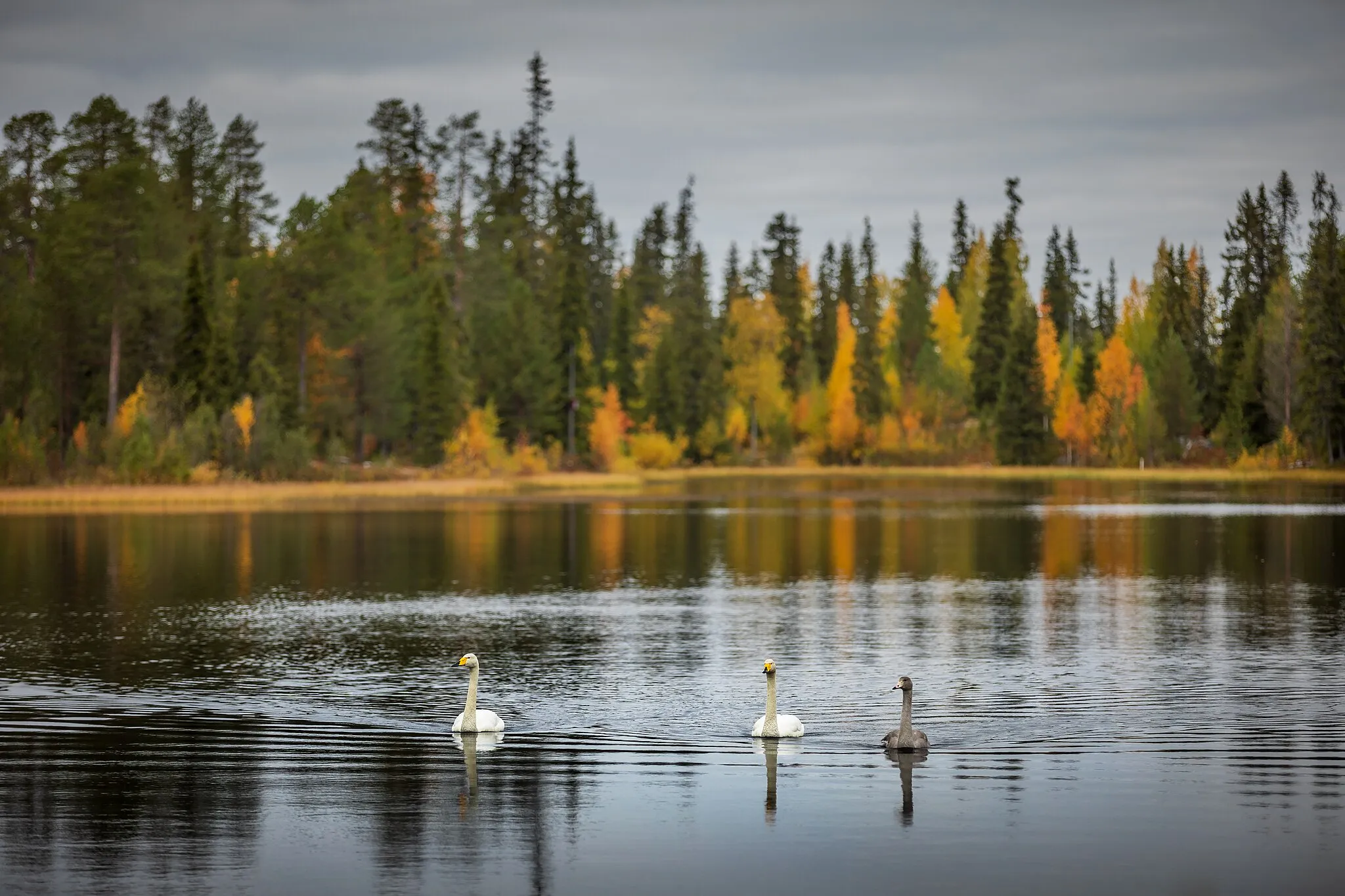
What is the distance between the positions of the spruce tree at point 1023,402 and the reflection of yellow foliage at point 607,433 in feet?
113

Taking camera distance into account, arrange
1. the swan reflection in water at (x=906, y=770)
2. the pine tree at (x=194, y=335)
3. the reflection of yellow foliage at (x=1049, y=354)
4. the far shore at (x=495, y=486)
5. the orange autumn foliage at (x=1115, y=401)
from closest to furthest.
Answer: the swan reflection in water at (x=906, y=770) < the far shore at (x=495, y=486) < the pine tree at (x=194, y=335) < the orange autumn foliage at (x=1115, y=401) < the reflection of yellow foliage at (x=1049, y=354)

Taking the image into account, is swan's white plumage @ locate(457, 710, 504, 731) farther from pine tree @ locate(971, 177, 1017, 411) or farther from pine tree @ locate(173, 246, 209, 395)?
pine tree @ locate(971, 177, 1017, 411)

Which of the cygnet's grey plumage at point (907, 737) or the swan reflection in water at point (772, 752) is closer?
the swan reflection in water at point (772, 752)

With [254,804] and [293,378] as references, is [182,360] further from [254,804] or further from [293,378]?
[254,804]

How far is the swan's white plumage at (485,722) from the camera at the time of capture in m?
21.3

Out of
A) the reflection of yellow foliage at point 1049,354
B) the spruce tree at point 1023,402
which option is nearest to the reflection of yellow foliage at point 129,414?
the spruce tree at point 1023,402

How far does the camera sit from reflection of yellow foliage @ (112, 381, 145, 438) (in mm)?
81125

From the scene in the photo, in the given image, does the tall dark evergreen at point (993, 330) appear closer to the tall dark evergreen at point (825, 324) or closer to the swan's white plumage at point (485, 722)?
the tall dark evergreen at point (825, 324)

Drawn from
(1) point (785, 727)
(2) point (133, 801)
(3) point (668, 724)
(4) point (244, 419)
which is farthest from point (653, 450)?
(2) point (133, 801)

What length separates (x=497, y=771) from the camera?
747 inches

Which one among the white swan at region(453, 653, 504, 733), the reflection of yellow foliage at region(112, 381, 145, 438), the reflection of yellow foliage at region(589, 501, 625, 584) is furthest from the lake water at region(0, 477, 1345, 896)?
the reflection of yellow foliage at region(112, 381, 145, 438)

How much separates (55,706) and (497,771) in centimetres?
841

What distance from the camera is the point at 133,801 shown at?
1714 cm

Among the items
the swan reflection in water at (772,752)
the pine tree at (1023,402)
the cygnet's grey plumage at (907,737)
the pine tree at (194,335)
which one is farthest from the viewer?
the pine tree at (1023,402)
